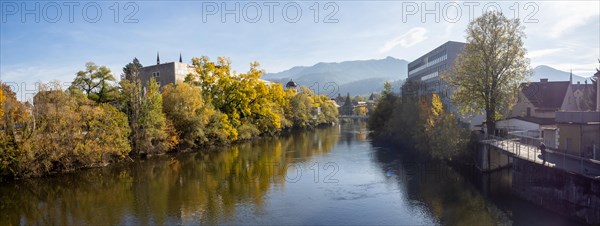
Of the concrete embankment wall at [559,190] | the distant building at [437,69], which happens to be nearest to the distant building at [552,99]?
the distant building at [437,69]

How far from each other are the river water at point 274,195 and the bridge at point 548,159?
2.55 m

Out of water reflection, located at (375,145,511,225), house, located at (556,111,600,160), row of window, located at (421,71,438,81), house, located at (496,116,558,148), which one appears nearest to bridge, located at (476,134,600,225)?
house, located at (556,111,600,160)

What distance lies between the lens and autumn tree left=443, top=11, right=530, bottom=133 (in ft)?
133

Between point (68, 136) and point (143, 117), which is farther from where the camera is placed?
point (143, 117)

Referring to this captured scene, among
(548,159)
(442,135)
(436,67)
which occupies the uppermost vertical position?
(436,67)

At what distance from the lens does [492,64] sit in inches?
1610

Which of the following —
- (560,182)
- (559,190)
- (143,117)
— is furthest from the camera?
(143,117)

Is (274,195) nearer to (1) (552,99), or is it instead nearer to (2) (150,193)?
(2) (150,193)

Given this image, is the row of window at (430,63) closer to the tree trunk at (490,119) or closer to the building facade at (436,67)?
the building facade at (436,67)

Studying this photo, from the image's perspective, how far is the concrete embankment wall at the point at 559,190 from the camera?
21.4 m

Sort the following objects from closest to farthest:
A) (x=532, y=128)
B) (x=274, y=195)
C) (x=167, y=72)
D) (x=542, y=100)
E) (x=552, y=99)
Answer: (x=274, y=195) < (x=532, y=128) < (x=552, y=99) < (x=542, y=100) < (x=167, y=72)

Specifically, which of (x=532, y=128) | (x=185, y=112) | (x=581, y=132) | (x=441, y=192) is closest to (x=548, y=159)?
(x=581, y=132)

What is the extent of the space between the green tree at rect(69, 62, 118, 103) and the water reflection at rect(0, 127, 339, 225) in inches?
700

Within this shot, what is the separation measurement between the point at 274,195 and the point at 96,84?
40488 millimetres
